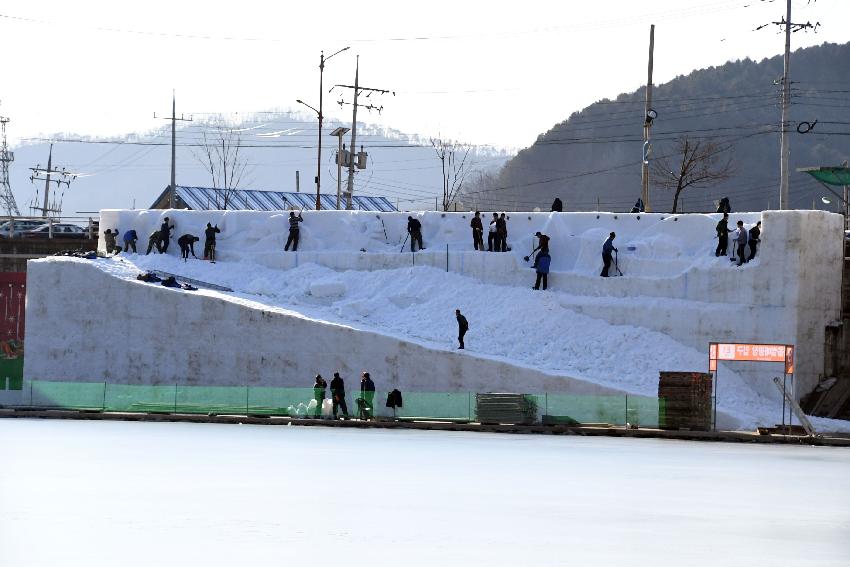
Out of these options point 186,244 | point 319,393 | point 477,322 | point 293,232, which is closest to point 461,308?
point 477,322

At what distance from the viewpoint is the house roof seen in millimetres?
89375

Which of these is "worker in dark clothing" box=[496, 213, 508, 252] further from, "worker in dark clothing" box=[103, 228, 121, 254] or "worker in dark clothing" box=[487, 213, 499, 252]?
"worker in dark clothing" box=[103, 228, 121, 254]

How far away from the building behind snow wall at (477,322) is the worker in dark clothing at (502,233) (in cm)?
48

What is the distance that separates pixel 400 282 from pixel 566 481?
26.3m

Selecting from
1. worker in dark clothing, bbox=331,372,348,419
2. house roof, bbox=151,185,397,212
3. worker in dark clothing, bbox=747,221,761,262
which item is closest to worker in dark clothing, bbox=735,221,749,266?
worker in dark clothing, bbox=747,221,761,262

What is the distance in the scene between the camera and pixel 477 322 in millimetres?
49094

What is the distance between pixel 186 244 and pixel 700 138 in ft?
353

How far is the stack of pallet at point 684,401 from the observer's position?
40781 millimetres

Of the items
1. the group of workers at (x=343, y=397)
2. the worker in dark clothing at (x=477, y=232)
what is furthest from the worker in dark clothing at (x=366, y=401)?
the worker in dark clothing at (x=477, y=232)

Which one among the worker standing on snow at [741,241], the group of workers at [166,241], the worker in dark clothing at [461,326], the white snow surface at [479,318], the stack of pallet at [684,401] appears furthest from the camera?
the group of workers at [166,241]

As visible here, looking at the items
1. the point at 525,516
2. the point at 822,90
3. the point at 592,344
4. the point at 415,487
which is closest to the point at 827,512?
the point at 525,516

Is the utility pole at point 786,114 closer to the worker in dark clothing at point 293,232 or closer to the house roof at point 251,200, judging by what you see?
the worker in dark clothing at point 293,232

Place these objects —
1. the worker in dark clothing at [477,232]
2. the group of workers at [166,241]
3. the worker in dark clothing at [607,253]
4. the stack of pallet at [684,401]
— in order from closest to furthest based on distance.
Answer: the stack of pallet at [684,401], the worker in dark clothing at [607,253], the worker in dark clothing at [477,232], the group of workers at [166,241]

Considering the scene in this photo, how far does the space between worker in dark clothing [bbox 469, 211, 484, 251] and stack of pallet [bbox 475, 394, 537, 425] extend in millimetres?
11117
